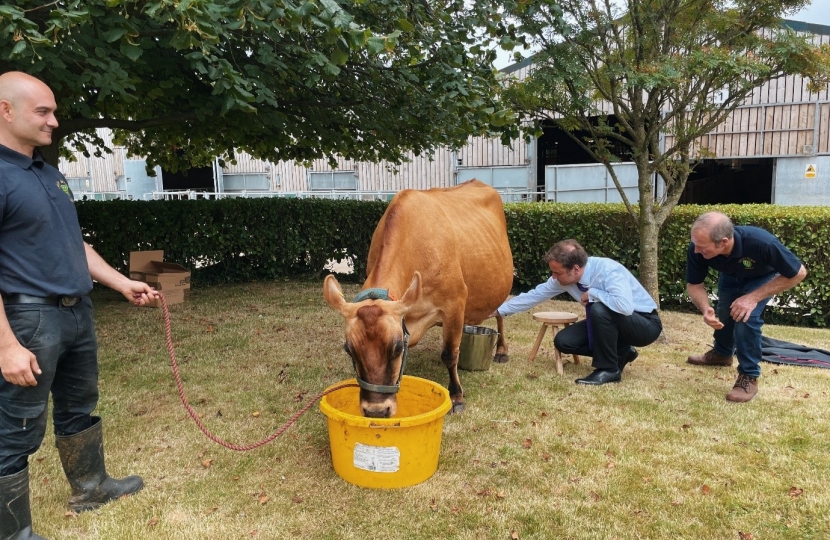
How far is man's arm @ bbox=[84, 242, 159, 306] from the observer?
3038 millimetres

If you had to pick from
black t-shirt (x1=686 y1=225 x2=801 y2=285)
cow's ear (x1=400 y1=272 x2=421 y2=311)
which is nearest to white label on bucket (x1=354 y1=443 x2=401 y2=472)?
cow's ear (x1=400 y1=272 x2=421 y2=311)

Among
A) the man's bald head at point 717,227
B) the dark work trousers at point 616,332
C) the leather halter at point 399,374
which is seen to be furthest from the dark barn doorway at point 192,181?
the man's bald head at point 717,227

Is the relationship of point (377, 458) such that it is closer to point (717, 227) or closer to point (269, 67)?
point (717, 227)

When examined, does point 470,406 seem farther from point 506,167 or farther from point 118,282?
point 506,167

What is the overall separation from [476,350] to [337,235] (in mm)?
5968

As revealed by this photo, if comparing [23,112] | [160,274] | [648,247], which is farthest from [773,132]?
[23,112]

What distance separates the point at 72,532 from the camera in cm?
300

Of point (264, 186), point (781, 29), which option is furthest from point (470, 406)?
point (264, 186)

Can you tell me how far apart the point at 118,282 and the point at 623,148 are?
19.5 metres

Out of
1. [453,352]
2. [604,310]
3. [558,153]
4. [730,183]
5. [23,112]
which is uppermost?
[558,153]

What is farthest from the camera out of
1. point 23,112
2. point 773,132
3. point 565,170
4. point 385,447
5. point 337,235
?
point 565,170

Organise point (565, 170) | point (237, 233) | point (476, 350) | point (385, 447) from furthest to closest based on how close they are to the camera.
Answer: point (565, 170), point (237, 233), point (476, 350), point (385, 447)

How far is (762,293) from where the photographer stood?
4.58 meters

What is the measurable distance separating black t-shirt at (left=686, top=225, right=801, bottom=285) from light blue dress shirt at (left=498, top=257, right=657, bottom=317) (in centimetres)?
59
